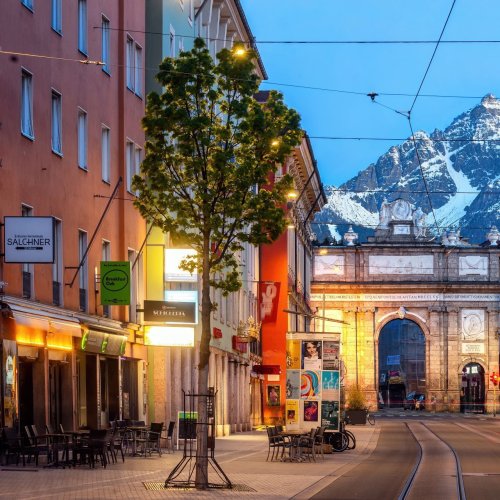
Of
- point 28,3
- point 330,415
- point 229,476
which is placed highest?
point 28,3

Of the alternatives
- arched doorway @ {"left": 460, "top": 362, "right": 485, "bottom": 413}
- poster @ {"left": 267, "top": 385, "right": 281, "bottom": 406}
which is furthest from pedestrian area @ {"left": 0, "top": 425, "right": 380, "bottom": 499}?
arched doorway @ {"left": 460, "top": 362, "right": 485, "bottom": 413}

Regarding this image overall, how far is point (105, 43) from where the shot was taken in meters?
41.3

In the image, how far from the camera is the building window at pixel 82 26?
38344 millimetres

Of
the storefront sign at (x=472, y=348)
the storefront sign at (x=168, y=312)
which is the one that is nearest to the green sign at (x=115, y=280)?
the storefront sign at (x=168, y=312)

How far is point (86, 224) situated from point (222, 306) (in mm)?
22256

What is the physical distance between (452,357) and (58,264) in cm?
9688

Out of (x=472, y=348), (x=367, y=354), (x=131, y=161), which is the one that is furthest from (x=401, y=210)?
(x=131, y=161)

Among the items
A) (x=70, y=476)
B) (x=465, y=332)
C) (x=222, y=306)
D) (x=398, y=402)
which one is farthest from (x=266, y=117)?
(x=398, y=402)

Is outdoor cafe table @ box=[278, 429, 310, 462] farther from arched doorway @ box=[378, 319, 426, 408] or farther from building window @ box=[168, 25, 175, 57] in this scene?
arched doorway @ box=[378, 319, 426, 408]

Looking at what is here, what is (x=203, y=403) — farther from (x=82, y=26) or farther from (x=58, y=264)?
(x=82, y=26)

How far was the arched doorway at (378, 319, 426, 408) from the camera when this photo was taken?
548 feet

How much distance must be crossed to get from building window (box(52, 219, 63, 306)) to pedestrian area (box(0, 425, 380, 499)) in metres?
4.31

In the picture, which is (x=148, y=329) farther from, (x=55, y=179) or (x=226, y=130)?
(x=226, y=130)

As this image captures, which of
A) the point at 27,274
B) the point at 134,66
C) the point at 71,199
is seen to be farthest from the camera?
the point at 134,66
